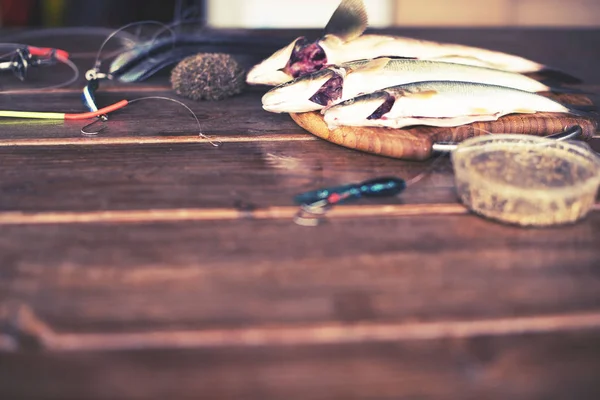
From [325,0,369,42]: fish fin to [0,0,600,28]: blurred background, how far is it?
1.15 m

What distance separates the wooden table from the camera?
69 cm

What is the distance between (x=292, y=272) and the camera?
0.85m

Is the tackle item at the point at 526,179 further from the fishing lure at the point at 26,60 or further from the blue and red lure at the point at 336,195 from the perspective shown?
the fishing lure at the point at 26,60

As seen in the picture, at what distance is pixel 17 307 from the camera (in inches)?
30.3

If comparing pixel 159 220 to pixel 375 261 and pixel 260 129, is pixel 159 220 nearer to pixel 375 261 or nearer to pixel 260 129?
pixel 375 261

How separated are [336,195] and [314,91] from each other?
348mm

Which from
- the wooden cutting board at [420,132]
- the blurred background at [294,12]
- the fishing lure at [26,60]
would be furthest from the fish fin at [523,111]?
the blurred background at [294,12]

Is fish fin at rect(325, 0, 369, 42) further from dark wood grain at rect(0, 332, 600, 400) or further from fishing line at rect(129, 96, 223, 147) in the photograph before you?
dark wood grain at rect(0, 332, 600, 400)

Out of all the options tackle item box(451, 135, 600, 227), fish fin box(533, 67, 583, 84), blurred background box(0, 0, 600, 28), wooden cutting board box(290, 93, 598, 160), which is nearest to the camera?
tackle item box(451, 135, 600, 227)

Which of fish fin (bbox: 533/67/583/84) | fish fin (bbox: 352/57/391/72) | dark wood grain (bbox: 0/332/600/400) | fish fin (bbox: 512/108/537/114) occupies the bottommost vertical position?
dark wood grain (bbox: 0/332/600/400)

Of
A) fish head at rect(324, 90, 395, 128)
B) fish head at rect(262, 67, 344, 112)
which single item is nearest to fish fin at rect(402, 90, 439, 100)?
fish head at rect(324, 90, 395, 128)

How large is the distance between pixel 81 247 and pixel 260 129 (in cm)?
55

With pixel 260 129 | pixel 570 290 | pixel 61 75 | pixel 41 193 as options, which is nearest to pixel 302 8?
pixel 61 75

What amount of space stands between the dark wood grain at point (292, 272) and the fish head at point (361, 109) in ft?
0.99
